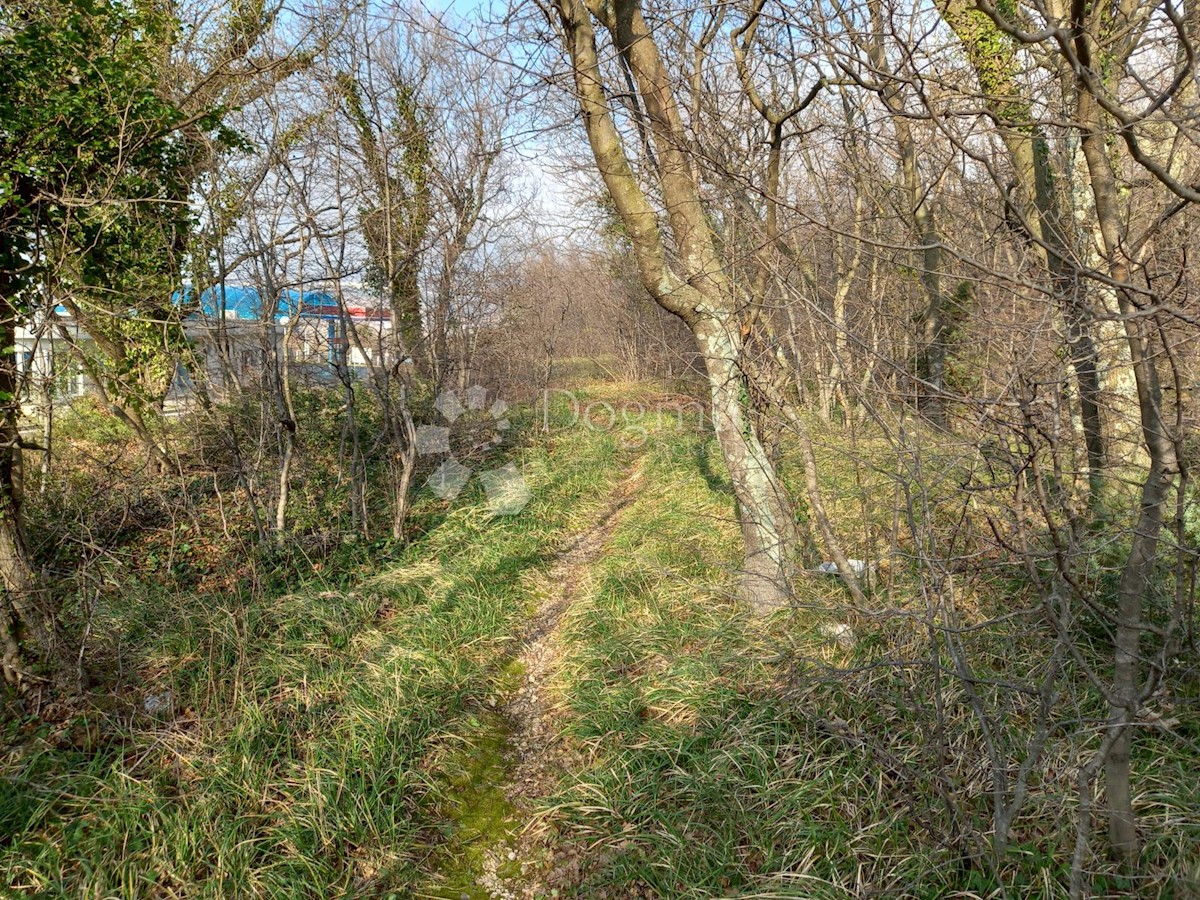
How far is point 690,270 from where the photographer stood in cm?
439

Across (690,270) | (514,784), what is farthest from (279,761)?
(690,270)

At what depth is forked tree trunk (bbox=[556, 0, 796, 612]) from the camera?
4320mm

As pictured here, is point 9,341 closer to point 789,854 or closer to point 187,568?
point 187,568

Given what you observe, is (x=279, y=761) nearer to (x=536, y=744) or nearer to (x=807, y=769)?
(x=536, y=744)

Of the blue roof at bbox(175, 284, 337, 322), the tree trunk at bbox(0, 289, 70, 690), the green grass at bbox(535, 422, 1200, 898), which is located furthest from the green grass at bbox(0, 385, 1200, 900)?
the blue roof at bbox(175, 284, 337, 322)

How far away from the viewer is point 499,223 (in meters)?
8.89

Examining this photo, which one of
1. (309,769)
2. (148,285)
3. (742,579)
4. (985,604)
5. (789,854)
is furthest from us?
(148,285)

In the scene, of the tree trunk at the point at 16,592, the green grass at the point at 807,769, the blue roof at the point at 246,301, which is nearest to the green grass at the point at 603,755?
the green grass at the point at 807,769

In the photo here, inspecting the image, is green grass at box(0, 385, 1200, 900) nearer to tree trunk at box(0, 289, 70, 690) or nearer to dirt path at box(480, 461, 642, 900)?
dirt path at box(480, 461, 642, 900)

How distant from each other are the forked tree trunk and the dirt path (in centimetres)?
147

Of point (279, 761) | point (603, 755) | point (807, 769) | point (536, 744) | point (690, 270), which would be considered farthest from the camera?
point (690, 270)

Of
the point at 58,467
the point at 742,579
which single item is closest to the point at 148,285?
the point at 58,467

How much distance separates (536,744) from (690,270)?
119 inches

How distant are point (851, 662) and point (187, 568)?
505 cm
